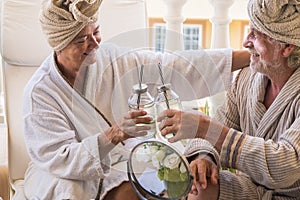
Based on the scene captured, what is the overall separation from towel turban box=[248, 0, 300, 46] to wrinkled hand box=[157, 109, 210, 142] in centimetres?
31

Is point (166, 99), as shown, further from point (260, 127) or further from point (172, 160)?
point (260, 127)

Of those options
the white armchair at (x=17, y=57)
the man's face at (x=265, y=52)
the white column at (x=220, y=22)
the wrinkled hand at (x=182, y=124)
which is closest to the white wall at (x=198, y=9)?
the white column at (x=220, y=22)

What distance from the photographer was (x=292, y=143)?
1446 mm

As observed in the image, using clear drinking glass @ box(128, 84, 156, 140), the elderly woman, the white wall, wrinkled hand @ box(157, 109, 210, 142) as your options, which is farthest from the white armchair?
the white wall

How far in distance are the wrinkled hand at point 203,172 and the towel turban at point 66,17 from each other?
0.54m

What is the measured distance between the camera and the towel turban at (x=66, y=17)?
60.7 inches

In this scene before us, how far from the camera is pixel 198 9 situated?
3.05m

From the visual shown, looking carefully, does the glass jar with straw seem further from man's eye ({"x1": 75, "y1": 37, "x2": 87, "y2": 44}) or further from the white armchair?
the white armchair

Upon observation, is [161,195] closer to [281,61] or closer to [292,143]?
[292,143]

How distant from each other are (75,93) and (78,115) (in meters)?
0.07

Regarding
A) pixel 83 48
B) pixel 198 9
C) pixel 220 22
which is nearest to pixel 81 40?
pixel 83 48

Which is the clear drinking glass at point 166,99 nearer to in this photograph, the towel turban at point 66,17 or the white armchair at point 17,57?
the towel turban at point 66,17

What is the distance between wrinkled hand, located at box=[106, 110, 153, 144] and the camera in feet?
4.51

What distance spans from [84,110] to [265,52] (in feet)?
1.89
